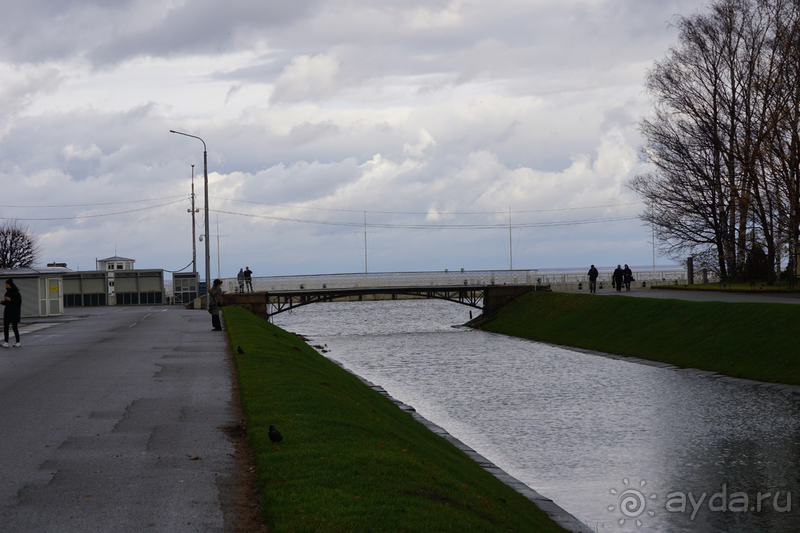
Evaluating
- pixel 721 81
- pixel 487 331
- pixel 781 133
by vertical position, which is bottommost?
pixel 487 331

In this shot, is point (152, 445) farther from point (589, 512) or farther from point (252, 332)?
point (252, 332)

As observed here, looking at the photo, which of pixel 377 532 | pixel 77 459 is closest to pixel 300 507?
pixel 377 532

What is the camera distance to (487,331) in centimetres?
5725

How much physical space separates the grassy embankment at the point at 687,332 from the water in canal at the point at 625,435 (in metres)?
1.70

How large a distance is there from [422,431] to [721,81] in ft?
141

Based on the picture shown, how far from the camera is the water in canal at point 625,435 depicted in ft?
39.0

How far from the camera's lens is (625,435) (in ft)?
57.1

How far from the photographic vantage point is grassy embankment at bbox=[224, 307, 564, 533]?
284 inches

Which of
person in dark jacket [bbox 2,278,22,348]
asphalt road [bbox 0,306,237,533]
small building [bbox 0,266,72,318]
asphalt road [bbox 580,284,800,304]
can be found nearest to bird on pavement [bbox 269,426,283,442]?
asphalt road [bbox 0,306,237,533]

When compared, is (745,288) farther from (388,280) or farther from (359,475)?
(359,475)

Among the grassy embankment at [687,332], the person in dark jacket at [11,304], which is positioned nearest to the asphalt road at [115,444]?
the person in dark jacket at [11,304]

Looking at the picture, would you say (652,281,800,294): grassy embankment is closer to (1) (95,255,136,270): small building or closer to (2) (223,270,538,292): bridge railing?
(2) (223,270,538,292): bridge railing

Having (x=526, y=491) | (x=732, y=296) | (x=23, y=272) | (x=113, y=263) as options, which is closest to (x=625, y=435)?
(x=526, y=491)

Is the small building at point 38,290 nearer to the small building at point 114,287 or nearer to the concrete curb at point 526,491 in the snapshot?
the small building at point 114,287
